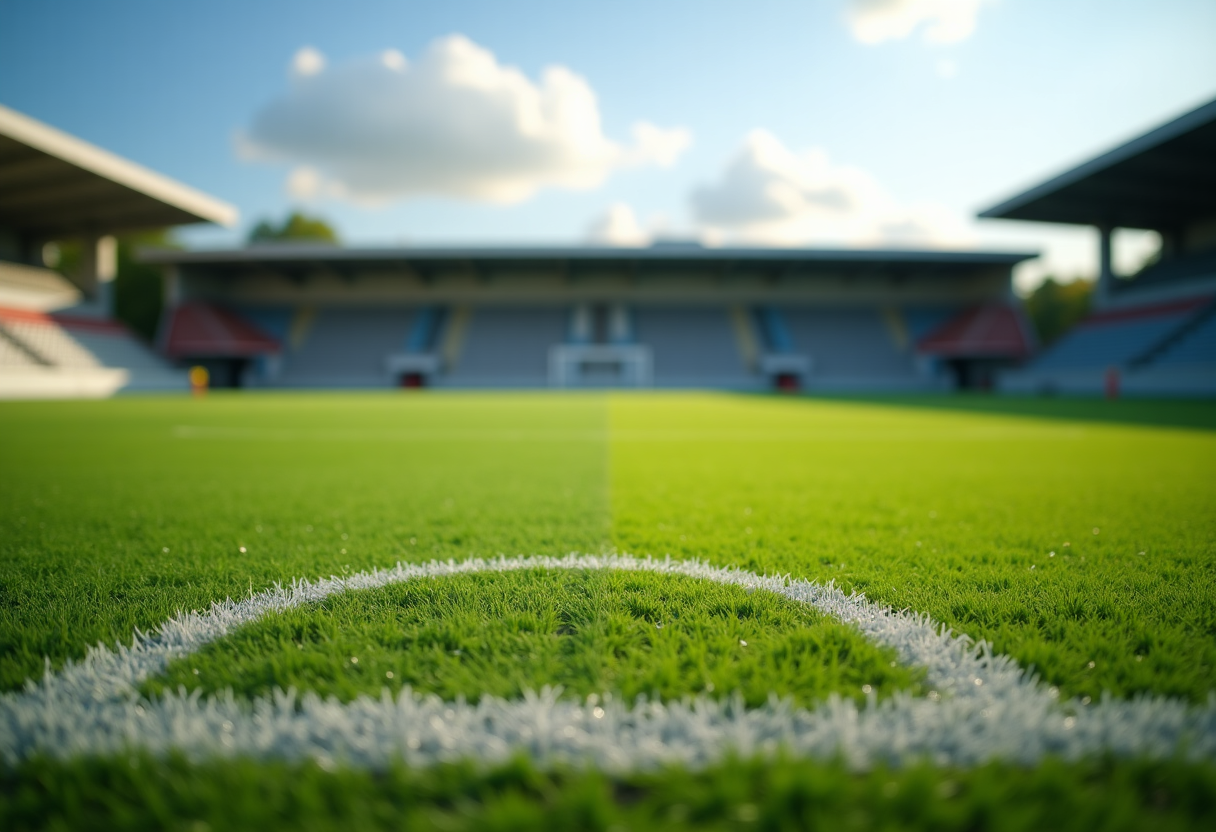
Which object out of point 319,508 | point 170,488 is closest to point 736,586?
point 319,508

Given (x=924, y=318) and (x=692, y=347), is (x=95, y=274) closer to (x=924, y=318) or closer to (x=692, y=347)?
(x=692, y=347)

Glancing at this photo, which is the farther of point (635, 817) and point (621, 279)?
point (621, 279)

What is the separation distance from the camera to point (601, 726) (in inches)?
45.2

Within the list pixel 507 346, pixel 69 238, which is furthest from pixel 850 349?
pixel 69 238

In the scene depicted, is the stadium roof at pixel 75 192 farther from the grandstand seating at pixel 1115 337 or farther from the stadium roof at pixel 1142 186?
the grandstand seating at pixel 1115 337

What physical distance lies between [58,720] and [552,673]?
3.22 feet

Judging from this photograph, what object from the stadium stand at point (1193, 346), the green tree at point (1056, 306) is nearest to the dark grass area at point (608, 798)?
the stadium stand at point (1193, 346)

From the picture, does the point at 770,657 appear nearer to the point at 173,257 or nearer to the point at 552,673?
the point at 552,673

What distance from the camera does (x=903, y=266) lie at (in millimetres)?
34219

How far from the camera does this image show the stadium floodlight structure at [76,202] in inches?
883

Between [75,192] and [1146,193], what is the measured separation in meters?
44.5

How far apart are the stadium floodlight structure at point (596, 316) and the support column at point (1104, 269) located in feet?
13.1

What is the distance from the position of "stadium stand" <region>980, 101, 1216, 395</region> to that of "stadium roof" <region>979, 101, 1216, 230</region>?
0.12ft

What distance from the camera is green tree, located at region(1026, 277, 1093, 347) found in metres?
45.4
